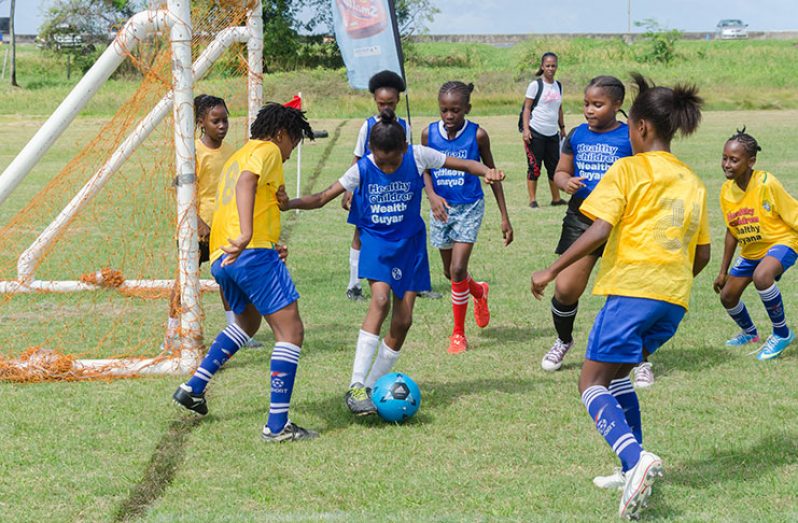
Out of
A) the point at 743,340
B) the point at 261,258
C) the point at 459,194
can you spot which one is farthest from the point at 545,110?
the point at 261,258

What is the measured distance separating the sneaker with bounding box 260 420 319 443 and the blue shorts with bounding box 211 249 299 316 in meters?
0.65

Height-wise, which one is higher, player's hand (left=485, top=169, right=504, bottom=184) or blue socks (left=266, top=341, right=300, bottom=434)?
player's hand (left=485, top=169, right=504, bottom=184)

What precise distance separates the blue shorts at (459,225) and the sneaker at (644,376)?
1761 mm

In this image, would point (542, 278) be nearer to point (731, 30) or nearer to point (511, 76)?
point (511, 76)

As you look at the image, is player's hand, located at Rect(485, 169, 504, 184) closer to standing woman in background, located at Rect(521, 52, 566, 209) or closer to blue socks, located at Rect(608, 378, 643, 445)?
blue socks, located at Rect(608, 378, 643, 445)

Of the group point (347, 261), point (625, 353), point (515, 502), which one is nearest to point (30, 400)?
point (515, 502)

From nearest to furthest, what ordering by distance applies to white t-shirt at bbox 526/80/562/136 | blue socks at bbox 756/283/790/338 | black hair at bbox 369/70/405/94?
blue socks at bbox 756/283/790/338, black hair at bbox 369/70/405/94, white t-shirt at bbox 526/80/562/136

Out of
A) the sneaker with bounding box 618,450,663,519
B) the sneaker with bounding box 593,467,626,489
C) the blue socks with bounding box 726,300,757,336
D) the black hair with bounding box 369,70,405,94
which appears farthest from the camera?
the black hair with bounding box 369,70,405,94

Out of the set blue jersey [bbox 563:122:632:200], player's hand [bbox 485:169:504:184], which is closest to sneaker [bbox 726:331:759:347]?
blue jersey [bbox 563:122:632:200]

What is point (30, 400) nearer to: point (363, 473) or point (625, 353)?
point (363, 473)

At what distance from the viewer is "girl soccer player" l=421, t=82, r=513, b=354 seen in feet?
26.0

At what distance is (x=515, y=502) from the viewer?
489 centimetres

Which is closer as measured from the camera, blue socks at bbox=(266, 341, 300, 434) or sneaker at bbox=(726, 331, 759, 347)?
blue socks at bbox=(266, 341, 300, 434)

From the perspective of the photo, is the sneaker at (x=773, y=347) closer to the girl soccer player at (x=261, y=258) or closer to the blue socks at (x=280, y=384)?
the girl soccer player at (x=261, y=258)
